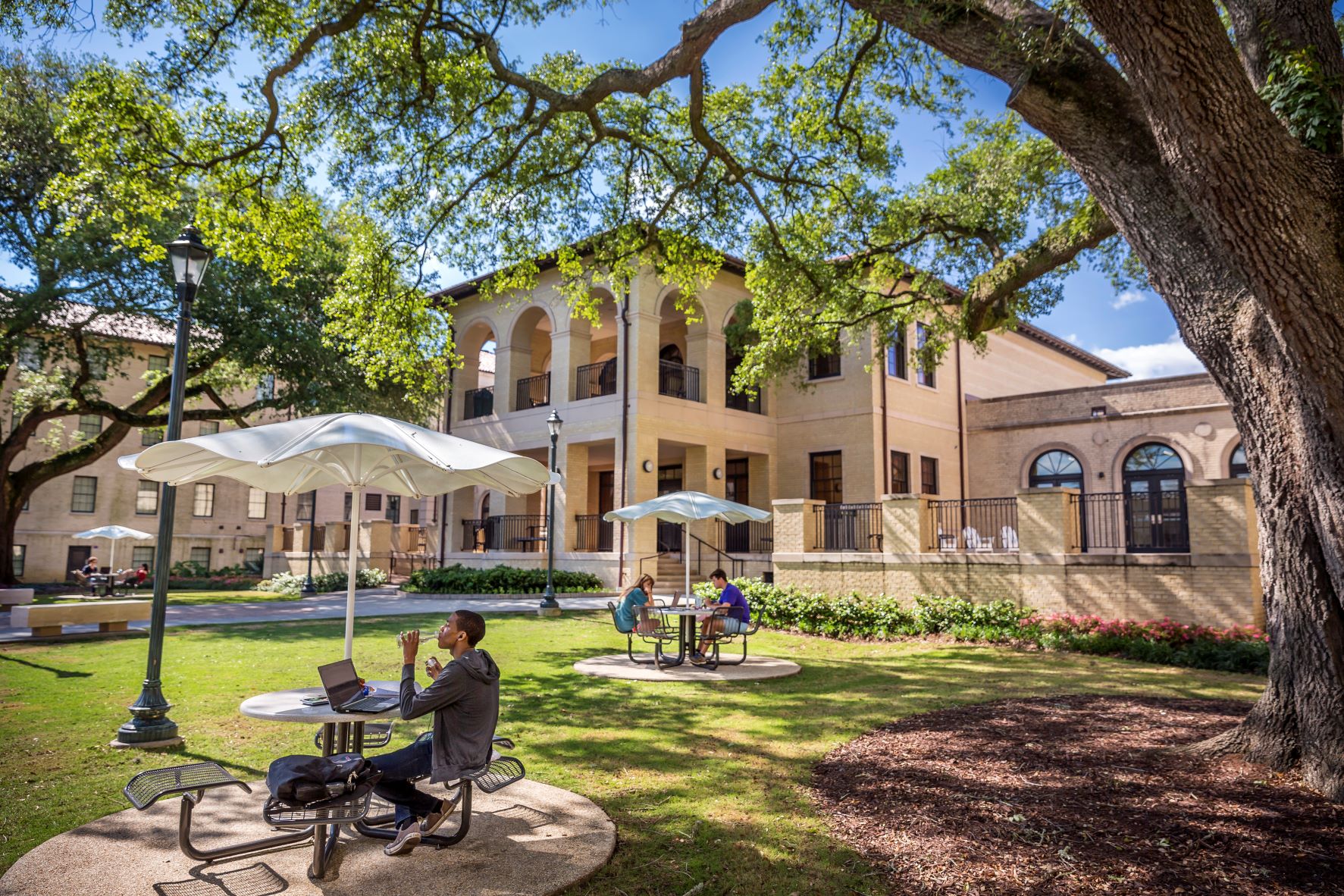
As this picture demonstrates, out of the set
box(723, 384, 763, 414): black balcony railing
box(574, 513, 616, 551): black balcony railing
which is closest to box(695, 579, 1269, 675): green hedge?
box(574, 513, 616, 551): black balcony railing

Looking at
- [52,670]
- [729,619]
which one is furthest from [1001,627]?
[52,670]

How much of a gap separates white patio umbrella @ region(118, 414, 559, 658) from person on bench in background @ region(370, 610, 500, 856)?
4.57ft

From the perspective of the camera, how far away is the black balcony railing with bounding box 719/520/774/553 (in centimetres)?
2403

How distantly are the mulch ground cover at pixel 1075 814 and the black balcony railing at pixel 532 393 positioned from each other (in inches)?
818

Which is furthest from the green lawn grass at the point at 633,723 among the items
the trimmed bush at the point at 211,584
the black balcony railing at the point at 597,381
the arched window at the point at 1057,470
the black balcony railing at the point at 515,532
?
the trimmed bush at the point at 211,584

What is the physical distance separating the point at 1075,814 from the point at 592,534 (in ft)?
67.6

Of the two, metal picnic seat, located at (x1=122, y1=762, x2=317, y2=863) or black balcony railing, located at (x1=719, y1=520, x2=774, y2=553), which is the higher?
black balcony railing, located at (x1=719, y1=520, x2=774, y2=553)

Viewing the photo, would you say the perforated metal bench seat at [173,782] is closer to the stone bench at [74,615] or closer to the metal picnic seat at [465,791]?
the metal picnic seat at [465,791]

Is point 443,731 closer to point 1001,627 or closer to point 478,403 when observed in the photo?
point 1001,627

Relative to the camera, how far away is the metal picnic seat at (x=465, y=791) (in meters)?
4.53

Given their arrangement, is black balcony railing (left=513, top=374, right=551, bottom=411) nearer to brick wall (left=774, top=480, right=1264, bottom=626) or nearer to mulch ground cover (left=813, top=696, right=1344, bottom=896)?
brick wall (left=774, top=480, right=1264, bottom=626)

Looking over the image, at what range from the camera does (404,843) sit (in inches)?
173

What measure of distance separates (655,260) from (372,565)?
19.9m

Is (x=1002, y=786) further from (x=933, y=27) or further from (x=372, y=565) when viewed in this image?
(x=372, y=565)
